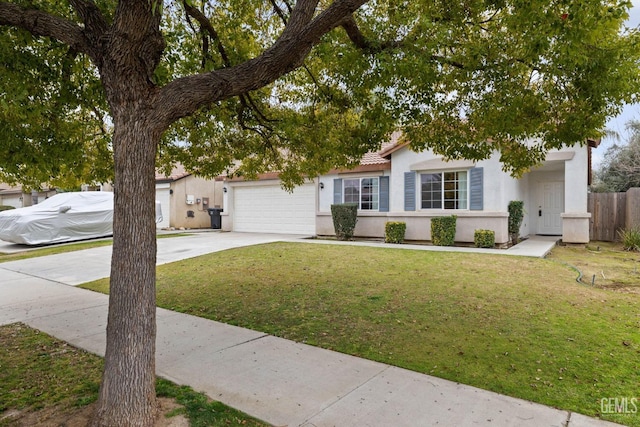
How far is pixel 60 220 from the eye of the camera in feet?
50.5

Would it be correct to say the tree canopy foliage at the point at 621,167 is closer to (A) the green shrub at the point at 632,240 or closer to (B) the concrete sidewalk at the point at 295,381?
(A) the green shrub at the point at 632,240

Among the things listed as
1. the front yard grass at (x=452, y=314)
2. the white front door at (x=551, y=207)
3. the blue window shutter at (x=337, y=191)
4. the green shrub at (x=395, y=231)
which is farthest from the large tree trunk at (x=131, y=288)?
the white front door at (x=551, y=207)

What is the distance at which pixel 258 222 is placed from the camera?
19141 millimetres

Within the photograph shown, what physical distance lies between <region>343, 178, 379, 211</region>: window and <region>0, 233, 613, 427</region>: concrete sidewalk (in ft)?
34.3

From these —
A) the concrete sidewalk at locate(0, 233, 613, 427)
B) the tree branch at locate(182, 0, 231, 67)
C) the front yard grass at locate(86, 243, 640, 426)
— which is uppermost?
the tree branch at locate(182, 0, 231, 67)

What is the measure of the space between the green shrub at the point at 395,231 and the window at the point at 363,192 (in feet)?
4.80

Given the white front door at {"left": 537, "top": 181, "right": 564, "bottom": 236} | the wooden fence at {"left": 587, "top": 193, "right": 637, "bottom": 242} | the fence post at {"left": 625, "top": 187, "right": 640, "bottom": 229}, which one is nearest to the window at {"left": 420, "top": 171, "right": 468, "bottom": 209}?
the white front door at {"left": 537, "top": 181, "right": 564, "bottom": 236}

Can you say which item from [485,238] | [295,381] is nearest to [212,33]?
[295,381]

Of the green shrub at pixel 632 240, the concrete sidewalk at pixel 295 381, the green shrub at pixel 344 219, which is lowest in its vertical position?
the concrete sidewalk at pixel 295 381

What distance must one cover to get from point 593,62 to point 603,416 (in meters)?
3.64

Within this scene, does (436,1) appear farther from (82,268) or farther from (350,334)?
(82,268)

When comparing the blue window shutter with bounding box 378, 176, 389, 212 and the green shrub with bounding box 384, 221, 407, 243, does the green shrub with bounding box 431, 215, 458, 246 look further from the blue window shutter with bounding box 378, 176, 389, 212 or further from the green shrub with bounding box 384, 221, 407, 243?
the blue window shutter with bounding box 378, 176, 389, 212

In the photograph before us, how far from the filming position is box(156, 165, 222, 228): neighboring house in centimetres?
2127

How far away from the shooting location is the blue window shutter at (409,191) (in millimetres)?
13875
